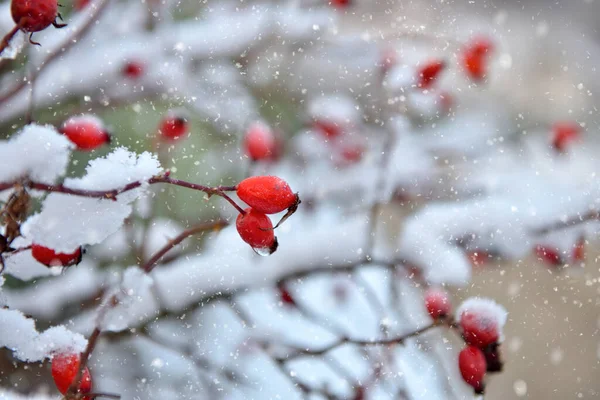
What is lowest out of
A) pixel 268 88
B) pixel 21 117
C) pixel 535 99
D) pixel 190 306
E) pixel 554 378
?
pixel 554 378

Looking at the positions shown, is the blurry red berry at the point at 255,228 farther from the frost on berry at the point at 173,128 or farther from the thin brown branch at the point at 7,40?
the frost on berry at the point at 173,128

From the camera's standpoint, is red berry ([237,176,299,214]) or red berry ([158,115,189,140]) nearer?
red berry ([237,176,299,214])

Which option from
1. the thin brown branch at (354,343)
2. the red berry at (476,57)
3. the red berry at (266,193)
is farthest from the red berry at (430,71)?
the red berry at (266,193)

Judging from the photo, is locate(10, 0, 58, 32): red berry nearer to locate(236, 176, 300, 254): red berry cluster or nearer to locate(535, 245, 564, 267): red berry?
locate(236, 176, 300, 254): red berry cluster

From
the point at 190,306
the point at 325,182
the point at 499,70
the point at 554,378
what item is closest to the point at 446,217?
the point at 190,306

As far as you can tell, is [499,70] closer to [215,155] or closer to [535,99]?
[535,99]

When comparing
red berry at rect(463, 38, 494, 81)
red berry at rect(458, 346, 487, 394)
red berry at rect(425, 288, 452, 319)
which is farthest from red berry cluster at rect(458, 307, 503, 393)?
red berry at rect(463, 38, 494, 81)

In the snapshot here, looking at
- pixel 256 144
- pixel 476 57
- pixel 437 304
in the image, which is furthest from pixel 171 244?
pixel 476 57
